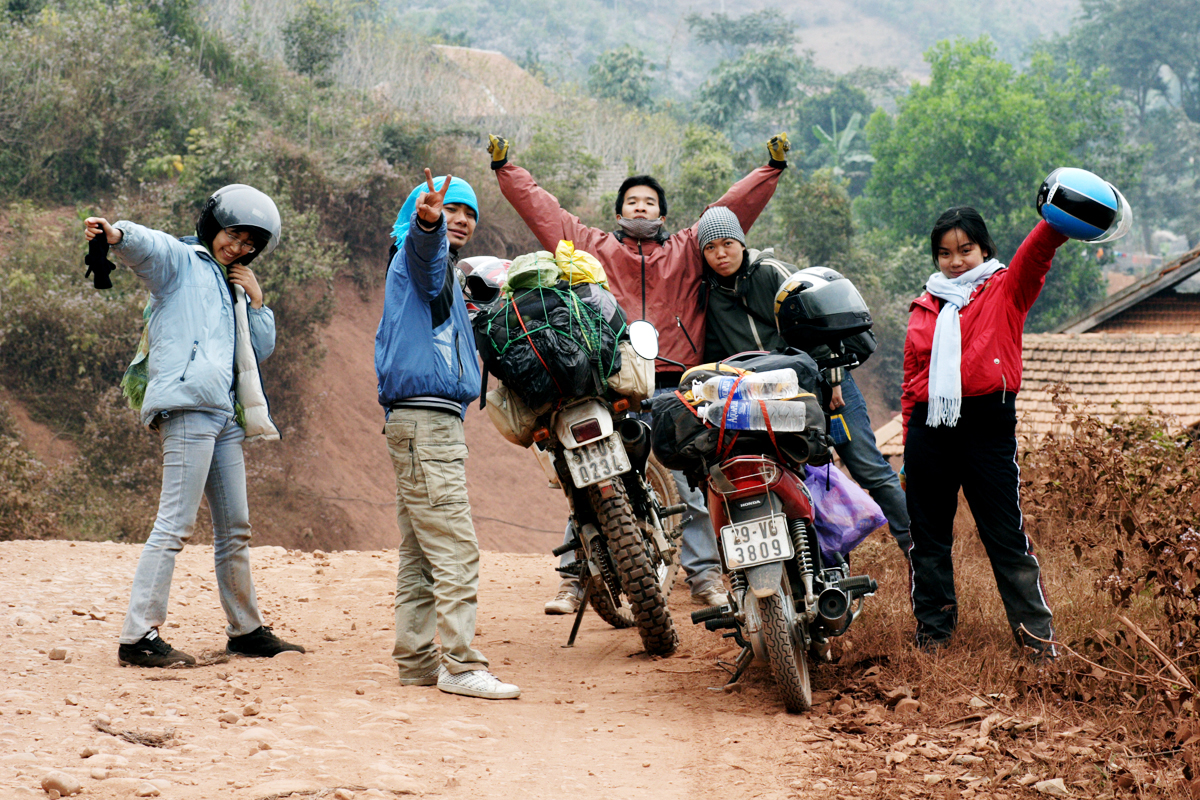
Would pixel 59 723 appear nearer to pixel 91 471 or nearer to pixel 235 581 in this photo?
pixel 235 581

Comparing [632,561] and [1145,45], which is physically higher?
[1145,45]

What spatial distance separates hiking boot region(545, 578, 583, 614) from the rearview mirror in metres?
1.92

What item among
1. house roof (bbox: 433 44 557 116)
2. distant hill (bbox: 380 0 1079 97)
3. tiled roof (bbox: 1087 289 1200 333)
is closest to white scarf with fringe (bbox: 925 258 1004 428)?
tiled roof (bbox: 1087 289 1200 333)

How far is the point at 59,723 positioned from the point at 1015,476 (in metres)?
3.73

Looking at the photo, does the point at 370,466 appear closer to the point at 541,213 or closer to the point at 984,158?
the point at 541,213

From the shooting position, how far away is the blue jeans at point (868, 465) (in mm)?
5281

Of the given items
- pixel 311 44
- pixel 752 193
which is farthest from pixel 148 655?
pixel 311 44

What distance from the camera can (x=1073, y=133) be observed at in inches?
1645

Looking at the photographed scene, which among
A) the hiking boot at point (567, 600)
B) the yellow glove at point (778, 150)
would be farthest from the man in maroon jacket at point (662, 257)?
the hiking boot at point (567, 600)

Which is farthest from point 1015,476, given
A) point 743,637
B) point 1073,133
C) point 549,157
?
point 1073,133

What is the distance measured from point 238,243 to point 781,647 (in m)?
2.97

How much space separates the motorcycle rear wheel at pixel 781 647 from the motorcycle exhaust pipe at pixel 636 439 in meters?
1.28

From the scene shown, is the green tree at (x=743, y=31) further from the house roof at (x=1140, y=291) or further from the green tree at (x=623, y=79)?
the house roof at (x=1140, y=291)

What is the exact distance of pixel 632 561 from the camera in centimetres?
450
